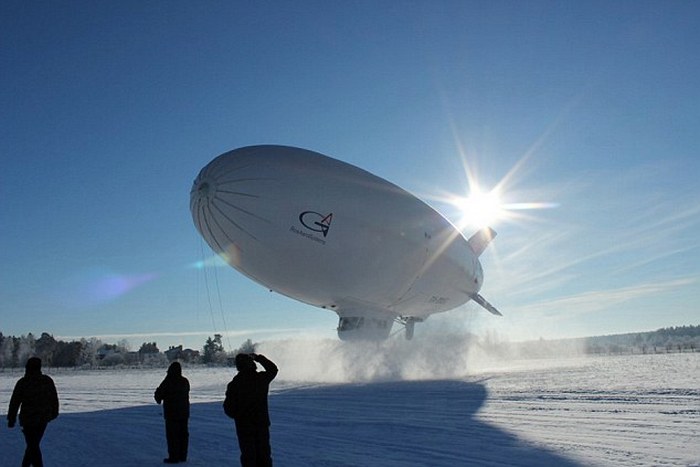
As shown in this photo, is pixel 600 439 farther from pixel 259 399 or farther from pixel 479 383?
pixel 479 383

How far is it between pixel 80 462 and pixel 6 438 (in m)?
4.19

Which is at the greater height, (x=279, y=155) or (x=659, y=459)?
(x=279, y=155)

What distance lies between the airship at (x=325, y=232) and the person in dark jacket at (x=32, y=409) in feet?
41.8

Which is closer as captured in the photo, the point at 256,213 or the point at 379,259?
the point at 256,213

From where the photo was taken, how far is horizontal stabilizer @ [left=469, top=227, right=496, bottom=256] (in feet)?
129

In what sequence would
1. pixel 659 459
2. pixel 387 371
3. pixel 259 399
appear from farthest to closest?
pixel 387 371
pixel 659 459
pixel 259 399

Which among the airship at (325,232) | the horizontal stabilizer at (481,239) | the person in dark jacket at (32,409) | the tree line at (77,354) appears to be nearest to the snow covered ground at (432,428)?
the person in dark jacket at (32,409)

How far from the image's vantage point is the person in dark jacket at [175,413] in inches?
345

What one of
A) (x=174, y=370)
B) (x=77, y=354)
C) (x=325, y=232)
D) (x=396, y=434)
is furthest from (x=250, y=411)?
(x=77, y=354)

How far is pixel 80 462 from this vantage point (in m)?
9.13

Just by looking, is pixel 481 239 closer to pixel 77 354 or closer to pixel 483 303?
pixel 483 303

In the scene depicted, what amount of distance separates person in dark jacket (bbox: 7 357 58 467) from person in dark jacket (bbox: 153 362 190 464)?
157 cm

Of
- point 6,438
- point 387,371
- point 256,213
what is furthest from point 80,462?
point 387,371

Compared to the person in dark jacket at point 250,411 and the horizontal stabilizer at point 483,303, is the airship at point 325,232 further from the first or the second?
the person in dark jacket at point 250,411
